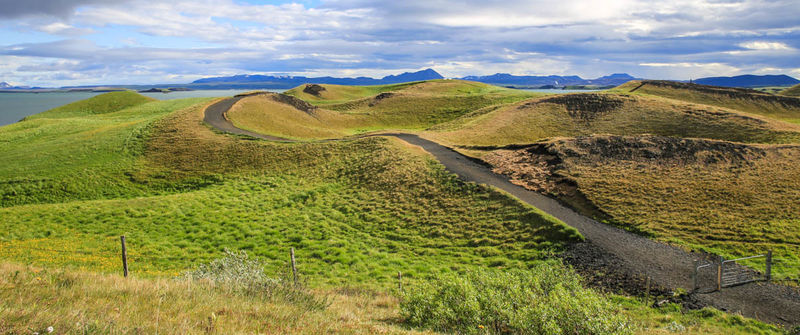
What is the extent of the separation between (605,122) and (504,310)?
4381 cm

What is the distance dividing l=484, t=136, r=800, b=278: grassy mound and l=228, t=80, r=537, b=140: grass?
29.5m

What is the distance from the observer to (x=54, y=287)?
23.6 ft

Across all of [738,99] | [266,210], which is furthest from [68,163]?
[738,99]

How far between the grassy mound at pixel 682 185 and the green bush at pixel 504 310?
11.2 m

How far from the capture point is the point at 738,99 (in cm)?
5988

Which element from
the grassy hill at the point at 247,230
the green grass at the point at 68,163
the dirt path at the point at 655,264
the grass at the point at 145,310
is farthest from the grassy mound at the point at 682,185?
the green grass at the point at 68,163

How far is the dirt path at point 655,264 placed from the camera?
12.7m

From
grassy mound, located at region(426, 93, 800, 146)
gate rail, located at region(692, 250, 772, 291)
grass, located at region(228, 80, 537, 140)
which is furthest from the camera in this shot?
grass, located at region(228, 80, 537, 140)

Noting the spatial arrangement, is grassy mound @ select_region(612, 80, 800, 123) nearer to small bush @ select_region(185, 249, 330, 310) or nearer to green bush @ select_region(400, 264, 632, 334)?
green bush @ select_region(400, 264, 632, 334)

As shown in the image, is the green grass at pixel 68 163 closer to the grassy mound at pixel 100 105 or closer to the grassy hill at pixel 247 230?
the grassy hill at pixel 247 230

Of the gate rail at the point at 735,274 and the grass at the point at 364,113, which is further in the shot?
the grass at the point at 364,113

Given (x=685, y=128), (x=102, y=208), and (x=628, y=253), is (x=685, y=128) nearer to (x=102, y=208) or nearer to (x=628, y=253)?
(x=628, y=253)

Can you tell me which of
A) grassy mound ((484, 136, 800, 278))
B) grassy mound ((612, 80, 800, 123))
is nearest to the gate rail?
grassy mound ((484, 136, 800, 278))

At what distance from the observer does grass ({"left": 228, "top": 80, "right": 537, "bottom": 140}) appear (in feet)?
164
